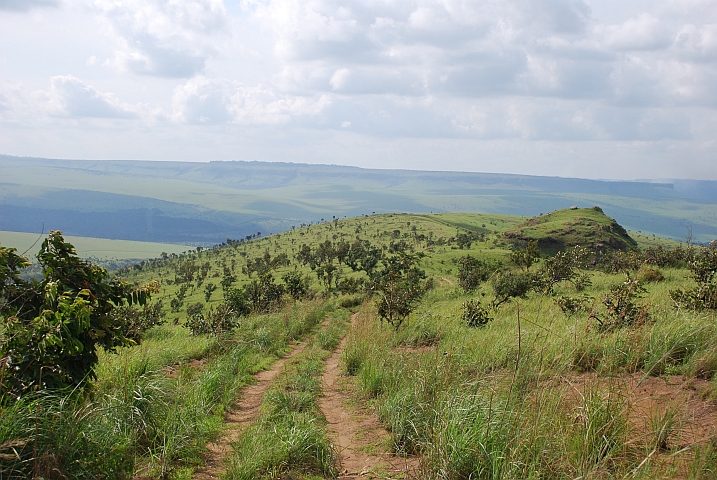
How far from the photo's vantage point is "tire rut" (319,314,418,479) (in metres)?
5.00

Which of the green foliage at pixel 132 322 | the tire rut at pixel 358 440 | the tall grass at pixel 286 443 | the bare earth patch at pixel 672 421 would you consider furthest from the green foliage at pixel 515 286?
the bare earth patch at pixel 672 421

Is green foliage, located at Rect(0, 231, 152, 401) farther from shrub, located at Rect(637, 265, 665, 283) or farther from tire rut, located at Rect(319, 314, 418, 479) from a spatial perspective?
shrub, located at Rect(637, 265, 665, 283)

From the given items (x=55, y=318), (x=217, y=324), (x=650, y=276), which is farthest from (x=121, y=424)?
(x=650, y=276)

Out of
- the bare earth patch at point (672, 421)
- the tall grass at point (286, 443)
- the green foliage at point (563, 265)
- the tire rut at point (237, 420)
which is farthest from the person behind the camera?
the green foliage at point (563, 265)

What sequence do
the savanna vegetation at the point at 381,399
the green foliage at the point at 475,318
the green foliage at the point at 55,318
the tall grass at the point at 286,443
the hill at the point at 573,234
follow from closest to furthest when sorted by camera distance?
the savanna vegetation at the point at 381,399 < the green foliage at the point at 55,318 < the tall grass at the point at 286,443 < the green foliage at the point at 475,318 < the hill at the point at 573,234

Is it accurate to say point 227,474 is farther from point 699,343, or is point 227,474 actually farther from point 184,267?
point 184,267

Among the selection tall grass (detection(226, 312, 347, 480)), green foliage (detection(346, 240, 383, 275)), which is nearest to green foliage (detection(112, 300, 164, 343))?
tall grass (detection(226, 312, 347, 480))

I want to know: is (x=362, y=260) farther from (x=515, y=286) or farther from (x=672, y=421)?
(x=672, y=421)

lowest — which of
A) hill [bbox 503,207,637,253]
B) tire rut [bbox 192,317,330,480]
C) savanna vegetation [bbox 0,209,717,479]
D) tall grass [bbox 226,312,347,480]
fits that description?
hill [bbox 503,207,637,253]

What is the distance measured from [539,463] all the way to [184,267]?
102 meters

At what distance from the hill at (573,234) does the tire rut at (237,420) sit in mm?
74038

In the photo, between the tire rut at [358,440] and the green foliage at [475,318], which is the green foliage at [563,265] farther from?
the tire rut at [358,440]

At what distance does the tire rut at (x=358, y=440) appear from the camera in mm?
5004

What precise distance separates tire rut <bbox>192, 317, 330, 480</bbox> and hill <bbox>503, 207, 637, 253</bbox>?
74038 millimetres
